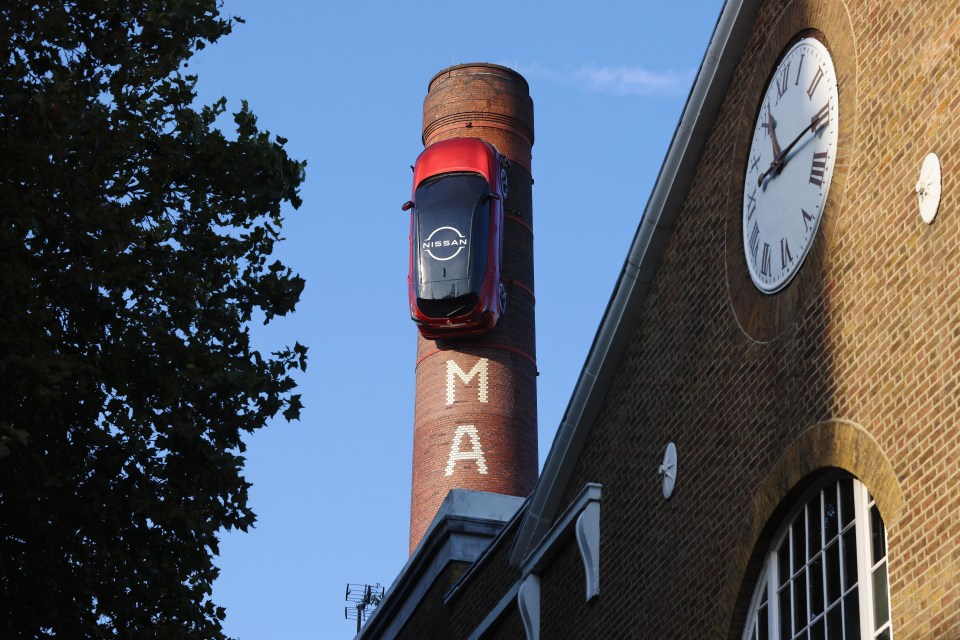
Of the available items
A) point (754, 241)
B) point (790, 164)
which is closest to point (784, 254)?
point (754, 241)

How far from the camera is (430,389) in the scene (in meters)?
39.4

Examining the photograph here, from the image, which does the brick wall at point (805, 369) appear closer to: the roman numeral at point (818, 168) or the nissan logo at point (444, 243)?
the roman numeral at point (818, 168)

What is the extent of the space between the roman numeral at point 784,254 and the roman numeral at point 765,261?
0.21m

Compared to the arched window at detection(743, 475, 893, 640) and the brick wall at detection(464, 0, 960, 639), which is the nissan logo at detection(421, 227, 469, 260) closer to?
the brick wall at detection(464, 0, 960, 639)

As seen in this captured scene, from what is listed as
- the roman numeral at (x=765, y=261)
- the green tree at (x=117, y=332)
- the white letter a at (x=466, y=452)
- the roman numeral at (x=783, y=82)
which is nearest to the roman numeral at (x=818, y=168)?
the roman numeral at (x=765, y=261)

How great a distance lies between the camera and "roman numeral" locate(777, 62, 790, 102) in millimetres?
12337

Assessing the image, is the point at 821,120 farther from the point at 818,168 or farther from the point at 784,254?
the point at 784,254

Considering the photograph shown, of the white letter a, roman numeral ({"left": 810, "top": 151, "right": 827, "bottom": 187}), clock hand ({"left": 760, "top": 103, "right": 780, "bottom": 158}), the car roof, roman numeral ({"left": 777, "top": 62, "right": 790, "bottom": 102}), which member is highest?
the car roof

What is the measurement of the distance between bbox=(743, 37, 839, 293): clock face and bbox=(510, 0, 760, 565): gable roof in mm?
870

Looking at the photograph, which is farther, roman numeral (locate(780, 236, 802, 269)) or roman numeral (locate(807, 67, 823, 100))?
roman numeral (locate(807, 67, 823, 100))

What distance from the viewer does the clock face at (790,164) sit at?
11.5 m

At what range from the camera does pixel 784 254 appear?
38.4 feet

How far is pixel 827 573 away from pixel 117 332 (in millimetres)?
6287

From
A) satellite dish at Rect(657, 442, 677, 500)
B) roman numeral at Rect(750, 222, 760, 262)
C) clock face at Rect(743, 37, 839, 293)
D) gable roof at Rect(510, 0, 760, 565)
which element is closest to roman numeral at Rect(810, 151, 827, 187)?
clock face at Rect(743, 37, 839, 293)
